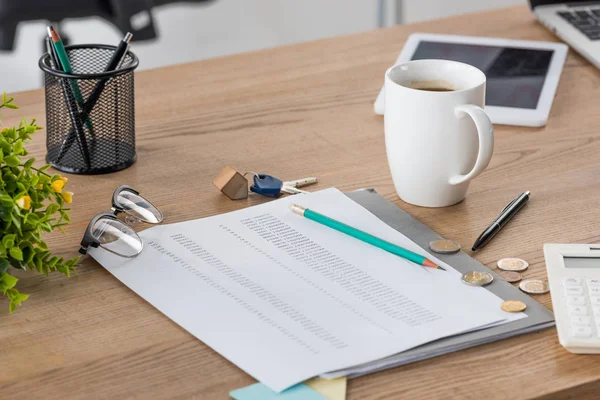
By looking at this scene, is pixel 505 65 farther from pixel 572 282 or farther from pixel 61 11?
pixel 61 11

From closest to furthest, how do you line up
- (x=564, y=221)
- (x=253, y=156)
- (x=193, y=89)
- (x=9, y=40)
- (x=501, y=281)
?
(x=501, y=281), (x=564, y=221), (x=253, y=156), (x=193, y=89), (x=9, y=40)

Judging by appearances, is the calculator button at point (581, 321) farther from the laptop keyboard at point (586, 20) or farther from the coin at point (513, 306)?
the laptop keyboard at point (586, 20)

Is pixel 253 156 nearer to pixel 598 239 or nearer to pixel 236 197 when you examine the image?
pixel 236 197

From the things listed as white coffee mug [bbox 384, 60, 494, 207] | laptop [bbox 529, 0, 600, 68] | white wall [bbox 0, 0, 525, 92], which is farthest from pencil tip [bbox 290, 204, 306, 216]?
white wall [bbox 0, 0, 525, 92]

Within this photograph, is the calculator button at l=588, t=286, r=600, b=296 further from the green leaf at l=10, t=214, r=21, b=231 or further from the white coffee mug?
the green leaf at l=10, t=214, r=21, b=231

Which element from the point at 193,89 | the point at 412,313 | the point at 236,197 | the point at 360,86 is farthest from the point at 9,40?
the point at 412,313

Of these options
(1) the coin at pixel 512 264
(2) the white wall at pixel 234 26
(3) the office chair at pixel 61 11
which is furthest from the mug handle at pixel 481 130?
(2) the white wall at pixel 234 26

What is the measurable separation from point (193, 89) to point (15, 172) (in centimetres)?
49

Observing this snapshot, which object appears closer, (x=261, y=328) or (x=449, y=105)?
(x=261, y=328)

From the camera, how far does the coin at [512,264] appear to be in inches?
30.5

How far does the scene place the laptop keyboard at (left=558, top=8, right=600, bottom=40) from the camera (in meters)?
1.31

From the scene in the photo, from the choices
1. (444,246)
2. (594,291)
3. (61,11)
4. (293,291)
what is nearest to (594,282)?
(594,291)

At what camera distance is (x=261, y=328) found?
26.7 inches

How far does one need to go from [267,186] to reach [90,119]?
0.21 meters
